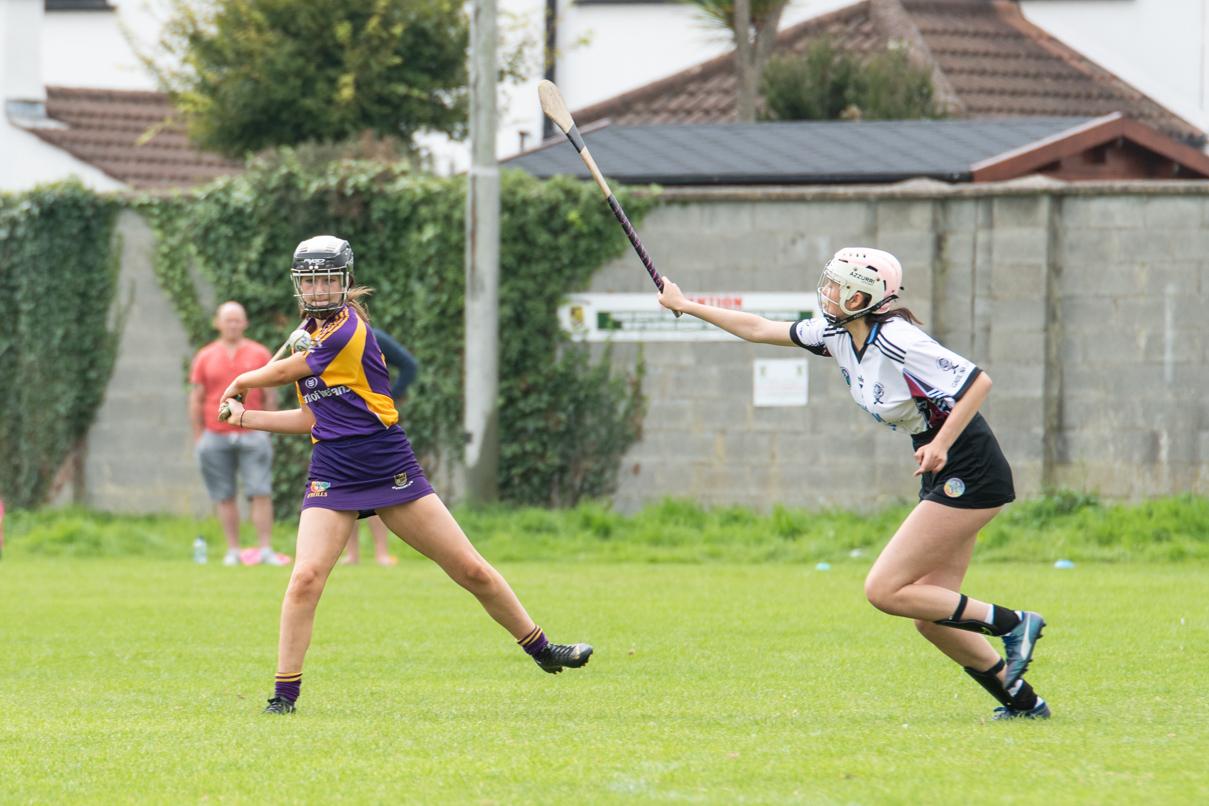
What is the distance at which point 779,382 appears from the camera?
14.1 meters

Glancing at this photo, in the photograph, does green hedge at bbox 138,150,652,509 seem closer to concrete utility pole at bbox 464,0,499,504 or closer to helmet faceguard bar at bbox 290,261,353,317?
concrete utility pole at bbox 464,0,499,504

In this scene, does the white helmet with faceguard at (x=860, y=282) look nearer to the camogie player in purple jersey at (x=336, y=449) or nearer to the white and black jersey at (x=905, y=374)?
the white and black jersey at (x=905, y=374)

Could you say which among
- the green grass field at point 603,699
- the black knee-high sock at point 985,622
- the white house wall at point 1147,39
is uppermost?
the white house wall at point 1147,39

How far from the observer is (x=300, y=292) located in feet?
20.9

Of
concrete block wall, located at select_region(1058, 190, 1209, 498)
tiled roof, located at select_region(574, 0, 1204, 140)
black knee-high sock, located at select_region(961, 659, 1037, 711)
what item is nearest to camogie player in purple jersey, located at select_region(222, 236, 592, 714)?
black knee-high sock, located at select_region(961, 659, 1037, 711)

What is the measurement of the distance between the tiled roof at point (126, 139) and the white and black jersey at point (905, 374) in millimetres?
20157

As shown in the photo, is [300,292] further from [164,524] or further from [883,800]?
[164,524]

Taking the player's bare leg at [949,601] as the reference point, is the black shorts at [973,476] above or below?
above

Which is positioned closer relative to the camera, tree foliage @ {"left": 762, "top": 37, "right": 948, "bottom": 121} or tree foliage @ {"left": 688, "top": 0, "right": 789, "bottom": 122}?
tree foliage @ {"left": 688, "top": 0, "right": 789, "bottom": 122}

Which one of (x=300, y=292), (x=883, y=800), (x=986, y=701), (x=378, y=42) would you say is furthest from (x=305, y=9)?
(x=883, y=800)

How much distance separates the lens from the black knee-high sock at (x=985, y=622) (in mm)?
5715

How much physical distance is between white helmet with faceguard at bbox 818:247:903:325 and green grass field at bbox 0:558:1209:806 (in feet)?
5.35

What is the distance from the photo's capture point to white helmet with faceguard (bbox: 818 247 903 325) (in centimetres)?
581

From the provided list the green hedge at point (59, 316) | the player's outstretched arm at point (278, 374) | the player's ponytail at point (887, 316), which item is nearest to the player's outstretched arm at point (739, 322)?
the player's ponytail at point (887, 316)
